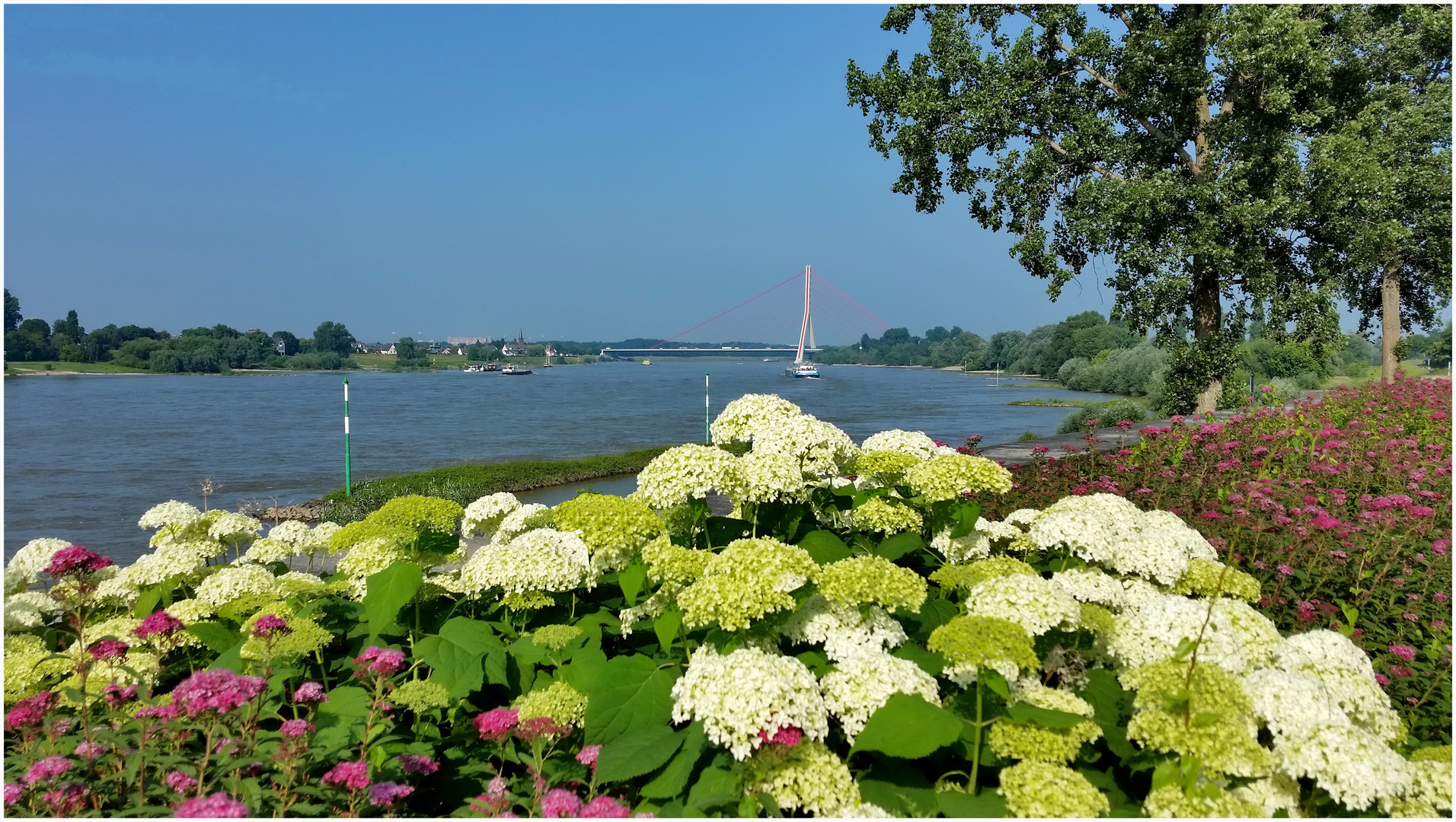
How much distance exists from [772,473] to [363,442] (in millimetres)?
27439

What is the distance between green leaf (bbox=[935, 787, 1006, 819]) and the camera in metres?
1.62

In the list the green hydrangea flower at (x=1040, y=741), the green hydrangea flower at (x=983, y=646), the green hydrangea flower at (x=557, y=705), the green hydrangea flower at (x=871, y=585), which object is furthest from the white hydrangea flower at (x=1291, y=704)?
the green hydrangea flower at (x=557, y=705)

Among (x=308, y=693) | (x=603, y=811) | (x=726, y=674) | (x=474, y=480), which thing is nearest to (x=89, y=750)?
(x=308, y=693)

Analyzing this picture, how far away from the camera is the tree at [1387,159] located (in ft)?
37.4

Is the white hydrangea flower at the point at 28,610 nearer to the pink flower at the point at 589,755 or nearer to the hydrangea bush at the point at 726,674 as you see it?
the hydrangea bush at the point at 726,674

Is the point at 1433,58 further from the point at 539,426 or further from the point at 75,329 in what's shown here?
the point at 75,329

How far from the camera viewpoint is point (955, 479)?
2.67 m

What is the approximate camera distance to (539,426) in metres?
32.0

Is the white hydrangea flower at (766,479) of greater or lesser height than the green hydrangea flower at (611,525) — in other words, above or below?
above

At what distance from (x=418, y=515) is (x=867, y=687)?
6.20 ft

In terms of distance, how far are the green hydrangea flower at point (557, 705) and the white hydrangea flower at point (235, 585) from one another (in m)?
1.30

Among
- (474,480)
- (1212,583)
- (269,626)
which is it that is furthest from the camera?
(474,480)

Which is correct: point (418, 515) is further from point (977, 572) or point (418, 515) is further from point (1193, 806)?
point (1193, 806)

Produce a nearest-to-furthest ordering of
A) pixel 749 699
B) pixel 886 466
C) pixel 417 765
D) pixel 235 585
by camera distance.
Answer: pixel 749 699, pixel 417 765, pixel 235 585, pixel 886 466
